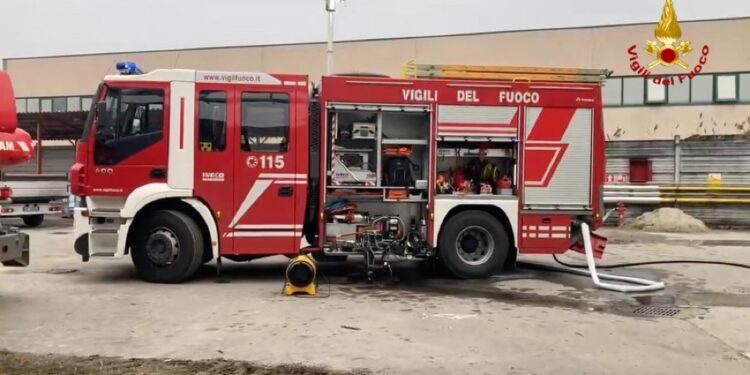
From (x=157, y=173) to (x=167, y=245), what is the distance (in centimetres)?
103

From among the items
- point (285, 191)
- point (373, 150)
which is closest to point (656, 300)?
point (373, 150)

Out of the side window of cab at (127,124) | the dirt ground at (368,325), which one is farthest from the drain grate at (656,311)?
the side window of cab at (127,124)

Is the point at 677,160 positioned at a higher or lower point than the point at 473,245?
higher

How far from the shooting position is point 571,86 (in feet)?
32.4

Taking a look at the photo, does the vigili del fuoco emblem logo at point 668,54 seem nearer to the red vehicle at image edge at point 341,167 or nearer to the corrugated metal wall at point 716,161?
the corrugated metal wall at point 716,161

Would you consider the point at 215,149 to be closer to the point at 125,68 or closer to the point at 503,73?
the point at 125,68

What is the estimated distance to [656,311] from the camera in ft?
25.6

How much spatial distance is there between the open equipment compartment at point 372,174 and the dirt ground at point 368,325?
Answer: 742 millimetres

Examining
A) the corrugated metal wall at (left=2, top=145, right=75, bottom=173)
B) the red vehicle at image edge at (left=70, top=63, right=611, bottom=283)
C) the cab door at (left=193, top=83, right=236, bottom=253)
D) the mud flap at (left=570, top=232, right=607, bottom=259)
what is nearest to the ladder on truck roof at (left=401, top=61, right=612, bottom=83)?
the red vehicle at image edge at (left=70, top=63, right=611, bottom=283)

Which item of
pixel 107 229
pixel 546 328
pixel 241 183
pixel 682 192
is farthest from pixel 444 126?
pixel 682 192

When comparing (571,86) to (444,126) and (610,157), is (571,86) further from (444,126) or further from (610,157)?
→ (610,157)

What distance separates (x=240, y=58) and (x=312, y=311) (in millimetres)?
29257

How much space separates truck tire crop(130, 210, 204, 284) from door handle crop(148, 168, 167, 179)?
0.51 metres

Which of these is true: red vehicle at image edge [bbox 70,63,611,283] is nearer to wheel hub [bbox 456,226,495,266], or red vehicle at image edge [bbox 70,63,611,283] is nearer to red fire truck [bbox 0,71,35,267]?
wheel hub [bbox 456,226,495,266]
